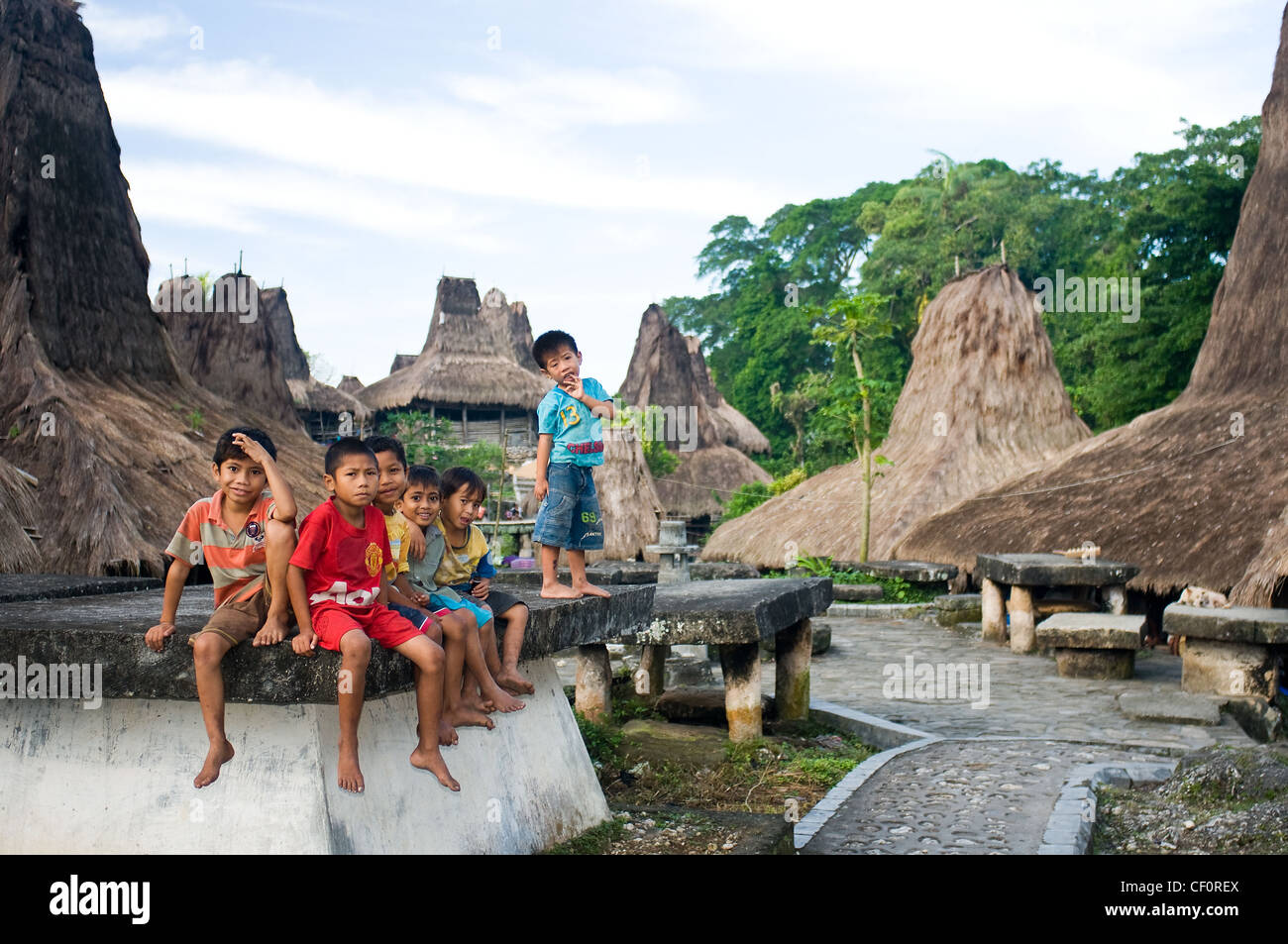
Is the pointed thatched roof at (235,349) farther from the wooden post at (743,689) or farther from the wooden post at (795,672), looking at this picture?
the wooden post at (743,689)

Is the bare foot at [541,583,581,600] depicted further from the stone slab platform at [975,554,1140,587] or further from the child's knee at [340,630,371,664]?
the stone slab platform at [975,554,1140,587]

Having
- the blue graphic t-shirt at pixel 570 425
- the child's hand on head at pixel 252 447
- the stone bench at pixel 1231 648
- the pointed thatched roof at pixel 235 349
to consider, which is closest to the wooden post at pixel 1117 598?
the stone bench at pixel 1231 648

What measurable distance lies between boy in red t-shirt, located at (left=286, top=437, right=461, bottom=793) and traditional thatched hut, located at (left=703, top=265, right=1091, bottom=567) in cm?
1536

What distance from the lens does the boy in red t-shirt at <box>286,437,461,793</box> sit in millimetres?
3285

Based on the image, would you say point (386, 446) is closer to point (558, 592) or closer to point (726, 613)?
point (558, 592)

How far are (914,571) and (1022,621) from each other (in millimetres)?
4038

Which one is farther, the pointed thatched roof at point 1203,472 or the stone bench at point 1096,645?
the pointed thatched roof at point 1203,472

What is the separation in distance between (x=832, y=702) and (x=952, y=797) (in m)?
3.31

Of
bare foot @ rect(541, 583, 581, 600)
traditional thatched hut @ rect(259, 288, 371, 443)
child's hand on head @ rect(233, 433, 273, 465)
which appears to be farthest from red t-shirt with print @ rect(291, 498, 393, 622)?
traditional thatched hut @ rect(259, 288, 371, 443)

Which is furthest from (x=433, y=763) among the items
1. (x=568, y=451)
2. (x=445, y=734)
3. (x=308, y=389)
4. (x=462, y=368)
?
(x=462, y=368)

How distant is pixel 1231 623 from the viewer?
8664 mm

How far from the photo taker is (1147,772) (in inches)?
247

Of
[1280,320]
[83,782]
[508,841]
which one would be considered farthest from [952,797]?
[1280,320]

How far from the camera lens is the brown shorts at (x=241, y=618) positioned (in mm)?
3350
